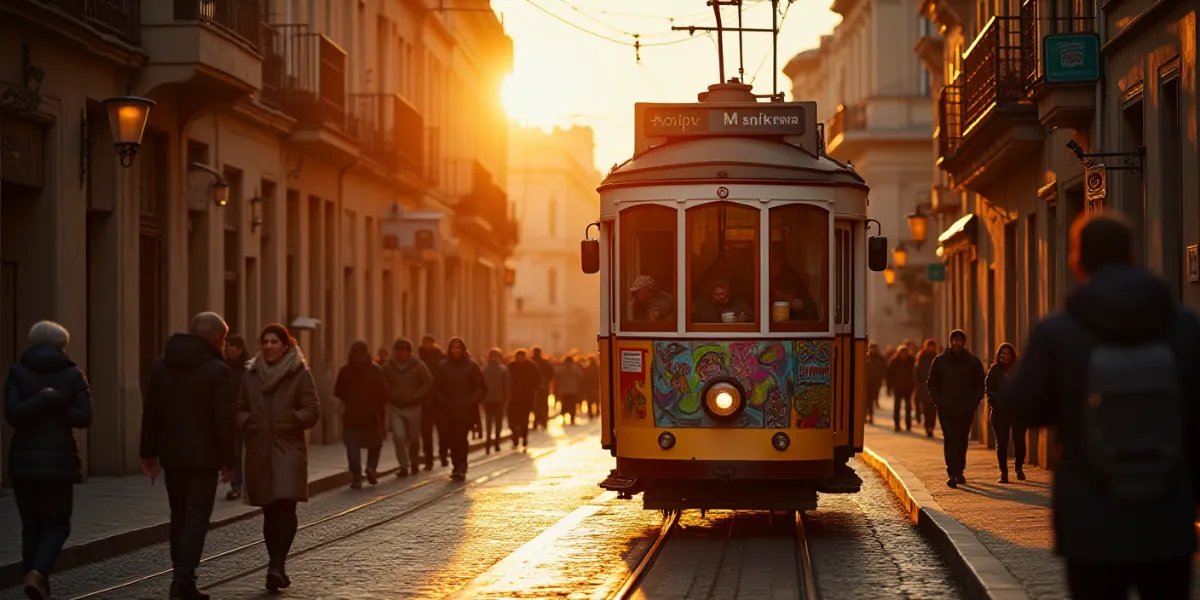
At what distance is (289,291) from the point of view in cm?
3153

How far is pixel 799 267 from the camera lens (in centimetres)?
1550

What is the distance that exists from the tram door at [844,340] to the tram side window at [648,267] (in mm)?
1312

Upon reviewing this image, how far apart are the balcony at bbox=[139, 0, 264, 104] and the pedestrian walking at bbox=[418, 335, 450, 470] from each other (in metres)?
4.27

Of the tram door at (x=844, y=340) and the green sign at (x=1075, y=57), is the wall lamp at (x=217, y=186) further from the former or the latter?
the tram door at (x=844, y=340)

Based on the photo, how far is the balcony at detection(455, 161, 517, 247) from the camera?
1886 inches

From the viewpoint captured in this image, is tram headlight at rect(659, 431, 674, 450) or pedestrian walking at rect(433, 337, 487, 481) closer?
tram headlight at rect(659, 431, 674, 450)

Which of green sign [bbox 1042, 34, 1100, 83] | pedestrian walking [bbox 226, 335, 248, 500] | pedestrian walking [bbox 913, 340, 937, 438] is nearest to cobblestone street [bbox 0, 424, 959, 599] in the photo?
pedestrian walking [bbox 226, 335, 248, 500]

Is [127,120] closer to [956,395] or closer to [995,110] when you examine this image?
[956,395]

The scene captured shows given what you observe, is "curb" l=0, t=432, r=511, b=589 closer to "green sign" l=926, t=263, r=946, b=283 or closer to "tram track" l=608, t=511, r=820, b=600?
"tram track" l=608, t=511, r=820, b=600

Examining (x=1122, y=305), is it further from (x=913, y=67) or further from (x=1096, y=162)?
(x=913, y=67)

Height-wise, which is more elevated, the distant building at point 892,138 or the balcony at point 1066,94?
the distant building at point 892,138

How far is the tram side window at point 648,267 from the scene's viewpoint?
1548 centimetres

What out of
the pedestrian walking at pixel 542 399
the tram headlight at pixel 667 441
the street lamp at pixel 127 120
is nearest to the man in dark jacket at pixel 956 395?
the tram headlight at pixel 667 441

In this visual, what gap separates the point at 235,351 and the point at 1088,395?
14.3m
